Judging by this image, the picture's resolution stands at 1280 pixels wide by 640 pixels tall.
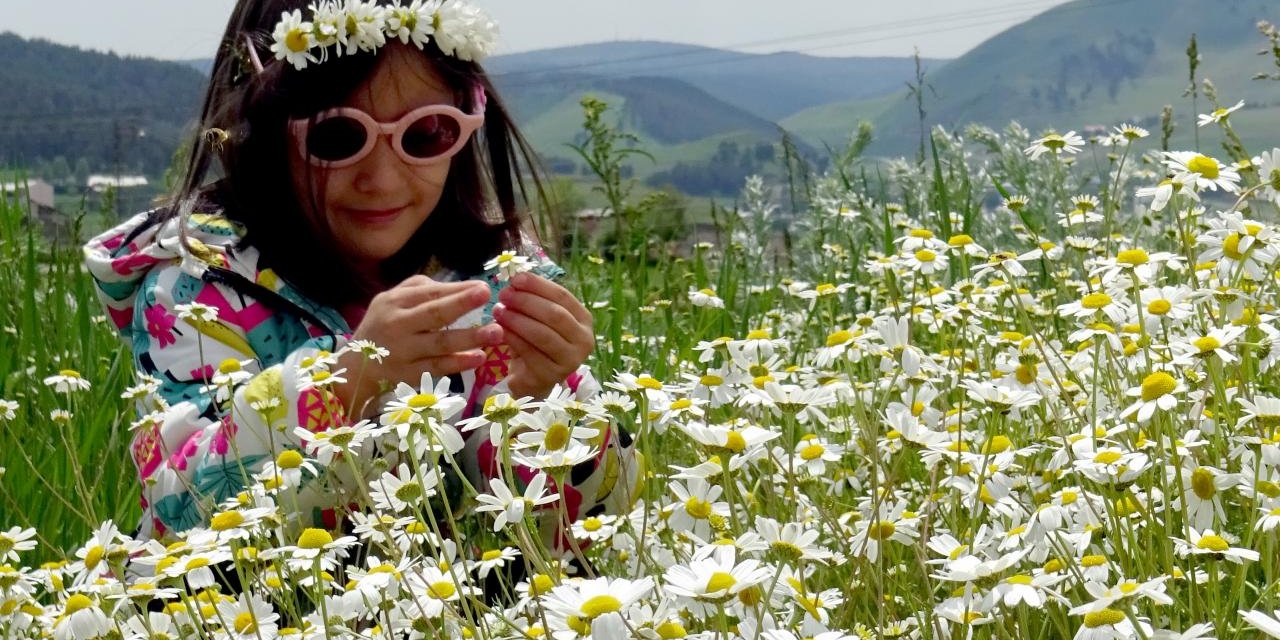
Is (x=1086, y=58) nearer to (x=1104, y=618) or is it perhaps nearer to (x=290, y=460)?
(x=290, y=460)

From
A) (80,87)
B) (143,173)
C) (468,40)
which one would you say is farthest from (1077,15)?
(468,40)

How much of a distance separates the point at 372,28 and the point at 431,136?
18 cm

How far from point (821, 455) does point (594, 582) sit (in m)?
0.62

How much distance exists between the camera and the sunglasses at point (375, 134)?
208 cm

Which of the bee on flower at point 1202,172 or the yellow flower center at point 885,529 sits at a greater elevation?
the bee on flower at point 1202,172

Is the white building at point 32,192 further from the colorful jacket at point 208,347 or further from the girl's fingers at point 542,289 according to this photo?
the girl's fingers at point 542,289

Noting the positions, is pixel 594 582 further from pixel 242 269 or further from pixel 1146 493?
pixel 242 269

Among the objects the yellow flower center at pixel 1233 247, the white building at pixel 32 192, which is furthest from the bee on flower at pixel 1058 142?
the white building at pixel 32 192

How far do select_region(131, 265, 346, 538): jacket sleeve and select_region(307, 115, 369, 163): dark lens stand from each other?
0.91 feet

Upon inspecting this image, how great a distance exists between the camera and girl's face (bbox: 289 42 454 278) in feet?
7.02

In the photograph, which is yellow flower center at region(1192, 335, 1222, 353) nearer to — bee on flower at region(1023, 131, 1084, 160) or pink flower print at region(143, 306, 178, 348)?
bee on flower at region(1023, 131, 1084, 160)

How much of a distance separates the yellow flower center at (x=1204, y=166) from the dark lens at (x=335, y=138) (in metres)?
1.15

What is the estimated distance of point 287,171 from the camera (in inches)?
88.0

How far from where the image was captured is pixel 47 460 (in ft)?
7.95
